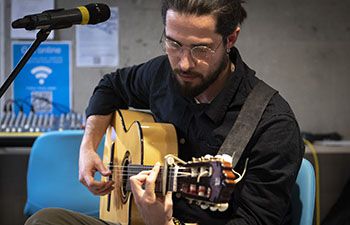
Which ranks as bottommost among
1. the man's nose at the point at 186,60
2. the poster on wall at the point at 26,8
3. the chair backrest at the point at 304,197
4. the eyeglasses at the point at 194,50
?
the chair backrest at the point at 304,197

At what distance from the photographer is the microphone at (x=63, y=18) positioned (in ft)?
4.59

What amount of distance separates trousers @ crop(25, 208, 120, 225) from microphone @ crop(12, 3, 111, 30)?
56 centimetres

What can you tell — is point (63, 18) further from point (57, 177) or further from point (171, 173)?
point (57, 177)

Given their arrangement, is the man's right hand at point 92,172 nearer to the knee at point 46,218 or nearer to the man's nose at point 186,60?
the knee at point 46,218

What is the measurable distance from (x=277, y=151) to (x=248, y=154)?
3.5 inches

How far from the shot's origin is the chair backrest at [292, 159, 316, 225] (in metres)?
1.62

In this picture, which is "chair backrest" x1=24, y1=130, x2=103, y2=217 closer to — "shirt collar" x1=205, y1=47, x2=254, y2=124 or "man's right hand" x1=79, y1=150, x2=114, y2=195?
"man's right hand" x1=79, y1=150, x2=114, y2=195

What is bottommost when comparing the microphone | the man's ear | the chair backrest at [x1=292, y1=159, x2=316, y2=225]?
the chair backrest at [x1=292, y1=159, x2=316, y2=225]

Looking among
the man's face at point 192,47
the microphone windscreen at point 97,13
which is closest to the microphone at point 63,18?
the microphone windscreen at point 97,13

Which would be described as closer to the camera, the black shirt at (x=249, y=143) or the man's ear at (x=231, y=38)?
the black shirt at (x=249, y=143)

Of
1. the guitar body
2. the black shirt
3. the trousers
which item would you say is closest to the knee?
the trousers

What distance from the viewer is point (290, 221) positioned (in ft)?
5.49

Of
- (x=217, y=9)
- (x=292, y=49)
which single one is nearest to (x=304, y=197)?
(x=217, y=9)

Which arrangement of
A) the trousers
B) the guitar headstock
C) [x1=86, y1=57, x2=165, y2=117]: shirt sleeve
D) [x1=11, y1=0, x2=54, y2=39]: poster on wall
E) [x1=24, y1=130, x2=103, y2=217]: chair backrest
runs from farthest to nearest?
[x1=11, y1=0, x2=54, y2=39]: poster on wall, [x1=24, y1=130, x2=103, y2=217]: chair backrest, [x1=86, y1=57, x2=165, y2=117]: shirt sleeve, the trousers, the guitar headstock
